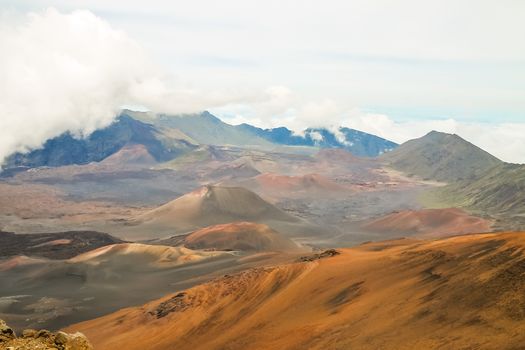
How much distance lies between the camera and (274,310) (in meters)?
41.4

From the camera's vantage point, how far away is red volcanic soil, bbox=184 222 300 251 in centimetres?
11512

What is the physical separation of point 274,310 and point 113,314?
22.9 meters

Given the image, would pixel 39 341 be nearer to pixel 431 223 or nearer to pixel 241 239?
pixel 241 239

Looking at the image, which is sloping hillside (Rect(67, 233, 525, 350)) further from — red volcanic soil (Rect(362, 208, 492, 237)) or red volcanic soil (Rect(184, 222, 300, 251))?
red volcanic soil (Rect(362, 208, 492, 237))

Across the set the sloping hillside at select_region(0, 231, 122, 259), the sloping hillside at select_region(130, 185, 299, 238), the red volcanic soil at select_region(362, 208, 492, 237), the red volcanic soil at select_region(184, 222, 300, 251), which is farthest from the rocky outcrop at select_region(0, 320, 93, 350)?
the sloping hillside at select_region(130, 185, 299, 238)

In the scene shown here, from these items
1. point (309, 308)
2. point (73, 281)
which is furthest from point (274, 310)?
point (73, 281)

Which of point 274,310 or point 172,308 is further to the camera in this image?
point 172,308

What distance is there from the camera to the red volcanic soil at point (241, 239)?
378ft

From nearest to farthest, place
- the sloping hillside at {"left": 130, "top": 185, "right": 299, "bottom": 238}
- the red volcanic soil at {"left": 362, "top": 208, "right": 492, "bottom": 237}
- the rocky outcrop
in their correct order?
the rocky outcrop, the red volcanic soil at {"left": 362, "top": 208, "right": 492, "bottom": 237}, the sloping hillside at {"left": 130, "top": 185, "right": 299, "bottom": 238}

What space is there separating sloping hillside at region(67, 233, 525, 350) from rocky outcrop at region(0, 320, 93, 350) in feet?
50.7

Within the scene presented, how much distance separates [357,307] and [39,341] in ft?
71.9

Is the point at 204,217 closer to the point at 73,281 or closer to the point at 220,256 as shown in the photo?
the point at 220,256

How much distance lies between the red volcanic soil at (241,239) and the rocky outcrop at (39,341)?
93.9 metres

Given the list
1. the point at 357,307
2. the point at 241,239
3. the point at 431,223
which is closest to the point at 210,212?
the point at 241,239
